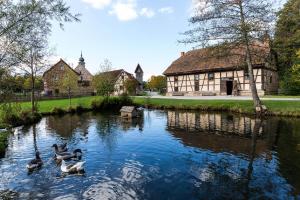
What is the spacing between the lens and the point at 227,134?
17.6 meters

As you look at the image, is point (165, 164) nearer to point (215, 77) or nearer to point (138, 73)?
point (215, 77)

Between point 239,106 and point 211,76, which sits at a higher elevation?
point 211,76

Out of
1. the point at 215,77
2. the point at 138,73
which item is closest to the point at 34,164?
the point at 215,77

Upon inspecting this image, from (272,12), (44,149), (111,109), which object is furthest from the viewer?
(111,109)

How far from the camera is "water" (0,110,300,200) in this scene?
28.5ft

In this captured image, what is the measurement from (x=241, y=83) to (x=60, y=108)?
27.4 m

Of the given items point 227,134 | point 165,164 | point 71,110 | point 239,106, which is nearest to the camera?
point 165,164

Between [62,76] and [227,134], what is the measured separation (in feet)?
155

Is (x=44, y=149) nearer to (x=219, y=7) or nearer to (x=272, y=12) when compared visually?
(x=219, y=7)

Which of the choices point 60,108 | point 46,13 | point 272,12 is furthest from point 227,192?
point 60,108

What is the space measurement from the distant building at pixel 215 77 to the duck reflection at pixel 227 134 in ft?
59.9

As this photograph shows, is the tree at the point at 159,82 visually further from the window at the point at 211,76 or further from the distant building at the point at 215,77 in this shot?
the window at the point at 211,76

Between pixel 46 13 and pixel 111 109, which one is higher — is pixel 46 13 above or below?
above

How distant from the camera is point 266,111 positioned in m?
25.6
